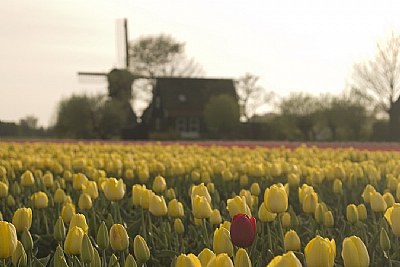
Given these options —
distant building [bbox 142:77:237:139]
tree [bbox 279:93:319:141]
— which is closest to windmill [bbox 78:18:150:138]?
distant building [bbox 142:77:237:139]

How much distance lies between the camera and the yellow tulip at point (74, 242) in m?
2.60

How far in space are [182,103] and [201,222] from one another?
159ft

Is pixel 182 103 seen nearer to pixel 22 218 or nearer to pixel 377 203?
pixel 377 203

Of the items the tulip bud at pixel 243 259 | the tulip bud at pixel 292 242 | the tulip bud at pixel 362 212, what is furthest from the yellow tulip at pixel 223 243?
the tulip bud at pixel 362 212

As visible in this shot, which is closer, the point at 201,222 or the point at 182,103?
the point at 201,222

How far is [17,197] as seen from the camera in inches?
211

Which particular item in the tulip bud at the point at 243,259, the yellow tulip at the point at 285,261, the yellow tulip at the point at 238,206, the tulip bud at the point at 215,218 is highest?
the yellow tulip at the point at 285,261

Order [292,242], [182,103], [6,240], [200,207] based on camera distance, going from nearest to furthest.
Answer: [6,240]
[292,242]
[200,207]
[182,103]

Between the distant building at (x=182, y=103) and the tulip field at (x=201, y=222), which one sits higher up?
the distant building at (x=182, y=103)

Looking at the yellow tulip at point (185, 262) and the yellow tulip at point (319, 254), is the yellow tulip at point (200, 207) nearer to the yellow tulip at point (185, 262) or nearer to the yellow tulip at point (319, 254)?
the yellow tulip at point (319, 254)

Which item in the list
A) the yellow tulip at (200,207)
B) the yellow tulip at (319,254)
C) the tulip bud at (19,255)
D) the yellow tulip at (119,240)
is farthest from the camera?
the yellow tulip at (200,207)

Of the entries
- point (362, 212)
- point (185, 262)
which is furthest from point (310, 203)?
point (185, 262)

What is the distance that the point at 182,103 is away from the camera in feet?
171

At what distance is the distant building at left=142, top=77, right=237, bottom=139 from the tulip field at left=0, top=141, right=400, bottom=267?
4183cm
